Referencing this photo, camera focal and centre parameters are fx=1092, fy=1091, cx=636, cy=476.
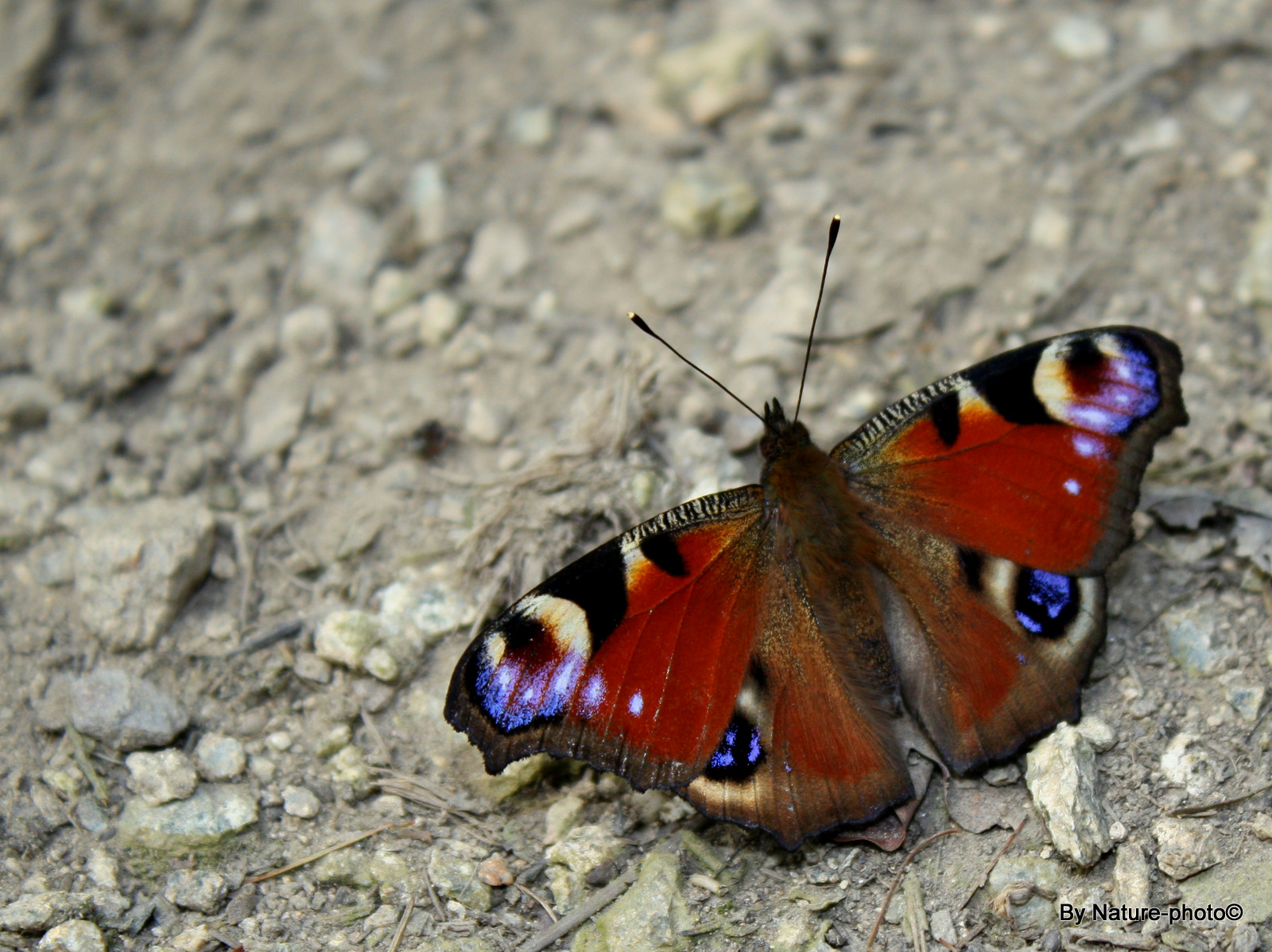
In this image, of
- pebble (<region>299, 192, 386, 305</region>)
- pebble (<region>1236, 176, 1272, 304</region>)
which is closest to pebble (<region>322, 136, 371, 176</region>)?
pebble (<region>299, 192, 386, 305</region>)

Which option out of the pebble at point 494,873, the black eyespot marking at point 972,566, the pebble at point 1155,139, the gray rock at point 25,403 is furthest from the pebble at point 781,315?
the gray rock at point 25,403

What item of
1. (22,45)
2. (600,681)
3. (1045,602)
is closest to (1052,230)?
(1045,602)

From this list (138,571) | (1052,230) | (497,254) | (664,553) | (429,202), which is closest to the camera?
(664,553)

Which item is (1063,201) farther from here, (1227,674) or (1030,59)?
(1227,674)

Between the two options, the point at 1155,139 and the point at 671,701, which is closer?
the point at 671,701

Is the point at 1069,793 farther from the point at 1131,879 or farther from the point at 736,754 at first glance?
the point at 736,754

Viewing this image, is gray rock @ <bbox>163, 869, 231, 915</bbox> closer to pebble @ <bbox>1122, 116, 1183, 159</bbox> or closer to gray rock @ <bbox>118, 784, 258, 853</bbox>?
gray rock @ <bbox>118, 784, 258, 853</bbox>

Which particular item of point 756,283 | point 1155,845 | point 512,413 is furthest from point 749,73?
point 1155,845
